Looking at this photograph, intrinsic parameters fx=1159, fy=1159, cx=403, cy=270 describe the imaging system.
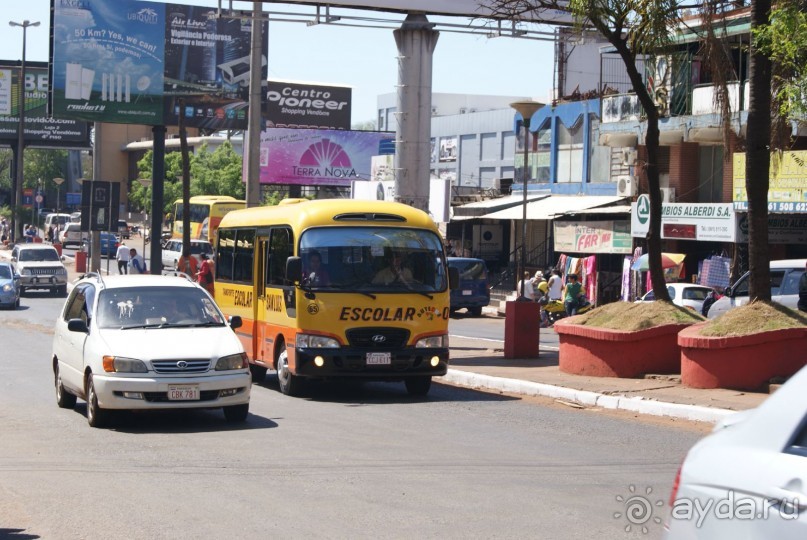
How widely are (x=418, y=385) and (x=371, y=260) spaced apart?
1939mm

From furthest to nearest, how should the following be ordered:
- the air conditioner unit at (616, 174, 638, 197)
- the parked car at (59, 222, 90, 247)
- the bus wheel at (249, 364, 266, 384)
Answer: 1. the parked car at (59, 222, 90, 247)
2. the air conditioner unit at (616, 174, 638, 197)
3. the bus wheel at (249, 364, 266, 384)

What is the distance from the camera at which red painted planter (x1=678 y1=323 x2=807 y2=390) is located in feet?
47.3

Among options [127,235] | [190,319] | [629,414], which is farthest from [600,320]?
[127,235]

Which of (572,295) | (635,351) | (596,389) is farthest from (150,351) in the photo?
(572,295)

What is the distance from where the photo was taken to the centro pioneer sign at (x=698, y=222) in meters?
32.9

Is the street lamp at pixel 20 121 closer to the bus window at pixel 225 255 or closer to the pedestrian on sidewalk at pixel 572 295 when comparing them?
the pedestrian on sidewalk at pixel 572 295

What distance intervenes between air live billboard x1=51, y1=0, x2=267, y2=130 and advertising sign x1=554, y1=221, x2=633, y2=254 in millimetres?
15761

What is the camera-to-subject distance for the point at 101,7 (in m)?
A: 44.4

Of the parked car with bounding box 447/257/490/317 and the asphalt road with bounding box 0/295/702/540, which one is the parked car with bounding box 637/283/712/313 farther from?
the asphalt road with bounding box 0/295/702/540

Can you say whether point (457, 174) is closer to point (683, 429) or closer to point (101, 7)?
point (101, 7)

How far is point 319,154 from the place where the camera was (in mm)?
78312

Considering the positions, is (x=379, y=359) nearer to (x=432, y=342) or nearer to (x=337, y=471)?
(x=432, y=342)

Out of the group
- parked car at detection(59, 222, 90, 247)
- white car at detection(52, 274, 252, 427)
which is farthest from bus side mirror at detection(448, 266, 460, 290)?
parked car at detection(59, 222, 90, 247)

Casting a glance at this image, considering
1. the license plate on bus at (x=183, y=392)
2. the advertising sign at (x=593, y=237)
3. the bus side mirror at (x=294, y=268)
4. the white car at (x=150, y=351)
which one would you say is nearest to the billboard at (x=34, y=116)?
the advertising sign at (x=593, y=237)
